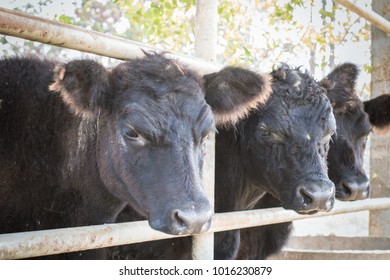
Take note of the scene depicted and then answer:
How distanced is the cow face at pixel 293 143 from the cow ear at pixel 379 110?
135 centimetres

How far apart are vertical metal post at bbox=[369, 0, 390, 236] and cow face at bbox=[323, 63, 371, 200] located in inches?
57.9

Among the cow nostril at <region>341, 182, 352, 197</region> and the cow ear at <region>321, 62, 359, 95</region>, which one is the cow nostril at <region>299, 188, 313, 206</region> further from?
the cow ear at <region>321, 62, 359, 95</region>

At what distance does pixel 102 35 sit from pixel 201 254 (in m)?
1.39

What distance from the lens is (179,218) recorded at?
7.32 ft

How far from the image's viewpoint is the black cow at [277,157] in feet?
10.8

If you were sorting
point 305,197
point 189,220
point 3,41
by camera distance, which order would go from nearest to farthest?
point 189,220 → point 305,197 → point 3,41

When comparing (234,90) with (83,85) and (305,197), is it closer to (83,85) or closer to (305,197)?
(305,197)

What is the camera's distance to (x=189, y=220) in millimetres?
2186

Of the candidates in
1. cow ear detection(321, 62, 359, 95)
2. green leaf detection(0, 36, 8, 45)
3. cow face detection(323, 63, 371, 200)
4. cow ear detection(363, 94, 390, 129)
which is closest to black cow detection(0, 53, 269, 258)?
cow face detection(323, 63, 371, 200)

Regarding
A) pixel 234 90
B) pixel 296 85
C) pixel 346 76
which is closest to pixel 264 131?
pixel 296 85

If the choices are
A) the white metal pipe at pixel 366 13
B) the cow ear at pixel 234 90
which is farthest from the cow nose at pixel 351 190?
the white metal pipe at pixel 366 13

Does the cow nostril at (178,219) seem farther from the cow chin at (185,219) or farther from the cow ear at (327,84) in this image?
the cow ear at (327,84)

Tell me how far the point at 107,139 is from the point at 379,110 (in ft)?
9.96
